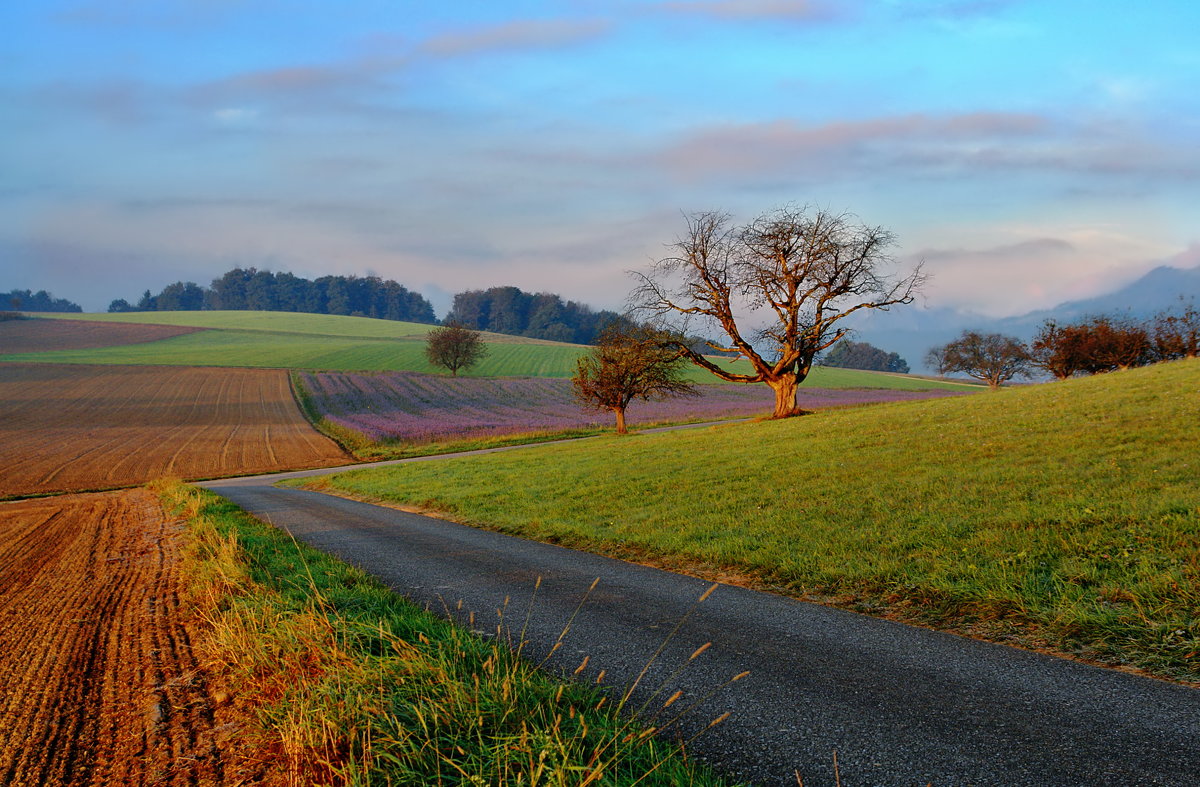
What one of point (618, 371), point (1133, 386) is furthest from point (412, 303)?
point (1133, 386)

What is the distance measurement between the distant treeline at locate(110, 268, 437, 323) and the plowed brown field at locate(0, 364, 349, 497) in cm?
11452

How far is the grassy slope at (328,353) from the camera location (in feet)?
269

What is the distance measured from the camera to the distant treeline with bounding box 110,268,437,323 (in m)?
181

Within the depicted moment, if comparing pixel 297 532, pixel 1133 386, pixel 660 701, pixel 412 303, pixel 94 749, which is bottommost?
pixel 297 532

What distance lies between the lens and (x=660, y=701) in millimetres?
4648

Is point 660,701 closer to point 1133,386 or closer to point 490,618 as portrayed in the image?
point 490,618

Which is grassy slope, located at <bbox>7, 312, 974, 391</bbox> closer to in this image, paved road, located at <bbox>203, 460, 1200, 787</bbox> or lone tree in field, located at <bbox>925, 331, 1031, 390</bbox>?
lone tree in field, located at <bbox>925, 331, 1031, 390</bbox>

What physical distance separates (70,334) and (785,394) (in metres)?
111

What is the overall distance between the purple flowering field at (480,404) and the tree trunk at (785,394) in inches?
541

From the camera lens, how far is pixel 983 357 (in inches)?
2872

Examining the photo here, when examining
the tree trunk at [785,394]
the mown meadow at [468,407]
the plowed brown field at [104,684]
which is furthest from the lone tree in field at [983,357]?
the plowed brown field at [104,684]

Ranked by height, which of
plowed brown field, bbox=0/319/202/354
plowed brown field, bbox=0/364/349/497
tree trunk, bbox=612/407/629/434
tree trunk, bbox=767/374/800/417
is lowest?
plowed brown field, bbox=0/364/349/497

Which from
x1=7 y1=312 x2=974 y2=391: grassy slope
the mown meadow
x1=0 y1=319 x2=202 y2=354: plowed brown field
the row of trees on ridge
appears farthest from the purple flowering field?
x1=0 y1=319 x2=202 y2=354: plowed brown field

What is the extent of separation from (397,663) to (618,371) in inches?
1327
